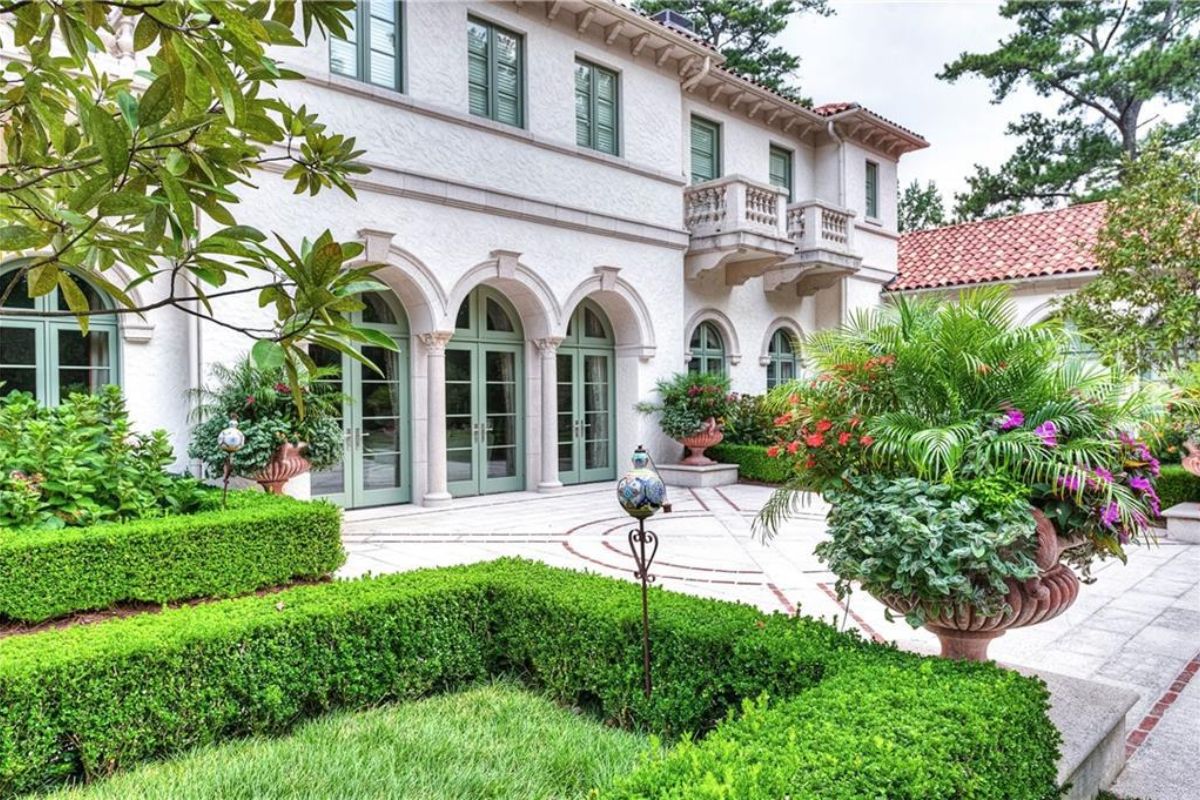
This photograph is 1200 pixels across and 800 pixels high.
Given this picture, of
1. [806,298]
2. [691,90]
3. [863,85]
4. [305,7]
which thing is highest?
[863,85]

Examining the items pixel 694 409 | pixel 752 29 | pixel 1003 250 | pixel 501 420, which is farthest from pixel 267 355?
pixel 752 29

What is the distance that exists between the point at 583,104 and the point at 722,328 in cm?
525

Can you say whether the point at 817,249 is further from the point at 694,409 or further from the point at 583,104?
the point at 583,104

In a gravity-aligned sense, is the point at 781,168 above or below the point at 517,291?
above

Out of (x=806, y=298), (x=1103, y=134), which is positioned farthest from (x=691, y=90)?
(x=1103, y=134)

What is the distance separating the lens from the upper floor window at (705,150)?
15234 millimetres

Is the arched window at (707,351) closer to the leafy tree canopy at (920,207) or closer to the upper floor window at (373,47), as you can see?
the upper floor window at (373,47)

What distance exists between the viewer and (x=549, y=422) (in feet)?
41.7

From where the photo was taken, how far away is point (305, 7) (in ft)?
6.12

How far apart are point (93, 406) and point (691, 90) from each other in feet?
38.3

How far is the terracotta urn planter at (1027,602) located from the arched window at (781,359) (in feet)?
44.1

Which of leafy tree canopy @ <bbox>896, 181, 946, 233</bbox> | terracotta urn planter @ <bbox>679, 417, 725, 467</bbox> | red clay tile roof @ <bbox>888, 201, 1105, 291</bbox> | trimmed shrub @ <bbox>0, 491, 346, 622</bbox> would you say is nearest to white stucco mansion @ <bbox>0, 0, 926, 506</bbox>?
terracotta urn planter @ <bbox>679, 417, 725, 467</bbox>

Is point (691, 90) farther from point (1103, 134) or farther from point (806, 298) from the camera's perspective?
point (1103, 134)

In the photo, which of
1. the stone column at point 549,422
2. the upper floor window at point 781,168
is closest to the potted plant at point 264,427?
the stone column at point 549,422
